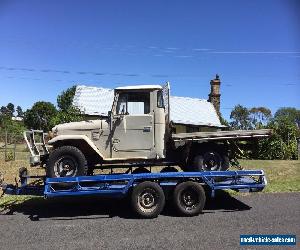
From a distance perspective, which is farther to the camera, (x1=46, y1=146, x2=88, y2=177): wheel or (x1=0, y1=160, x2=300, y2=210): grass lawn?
(x1=0, y1=160, x2=300, y2=210): grass lawn

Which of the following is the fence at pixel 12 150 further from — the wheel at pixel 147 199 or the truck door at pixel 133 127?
the wheel at pixel 147 199

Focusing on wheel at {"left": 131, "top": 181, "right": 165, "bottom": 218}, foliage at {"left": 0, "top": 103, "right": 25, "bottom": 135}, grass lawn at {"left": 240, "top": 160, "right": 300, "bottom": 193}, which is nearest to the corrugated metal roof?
foliage at {"left": 0, "top": 103, "right": 25, "bottom": 135}

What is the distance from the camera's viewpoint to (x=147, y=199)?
8.82m

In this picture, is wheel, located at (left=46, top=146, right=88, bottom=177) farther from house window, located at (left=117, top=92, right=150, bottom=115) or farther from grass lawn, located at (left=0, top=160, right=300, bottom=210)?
grass lawn, located at (left=0, top=160, right=300, bottom=210)

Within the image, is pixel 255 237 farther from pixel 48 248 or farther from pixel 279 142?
pixel 279 142

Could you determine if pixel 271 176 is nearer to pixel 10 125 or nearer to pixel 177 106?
pixel 177 106

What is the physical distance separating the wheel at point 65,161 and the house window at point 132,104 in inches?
54.4

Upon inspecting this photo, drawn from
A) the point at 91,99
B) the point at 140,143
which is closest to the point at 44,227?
the point at 140,143

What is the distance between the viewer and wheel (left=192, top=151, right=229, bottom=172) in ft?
32.0

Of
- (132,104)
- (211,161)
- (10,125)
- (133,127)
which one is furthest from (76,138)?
(10,125)

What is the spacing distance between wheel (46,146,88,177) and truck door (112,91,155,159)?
0.78 meters

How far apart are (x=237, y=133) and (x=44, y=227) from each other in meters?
4.76

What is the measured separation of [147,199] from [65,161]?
2124 millimetres

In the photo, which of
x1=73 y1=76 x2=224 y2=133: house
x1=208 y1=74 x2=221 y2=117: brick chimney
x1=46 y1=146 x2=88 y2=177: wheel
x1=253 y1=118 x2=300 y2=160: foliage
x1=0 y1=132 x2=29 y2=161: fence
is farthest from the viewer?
x1=208 y1=74 x2=221 y2=117: brick chimney
